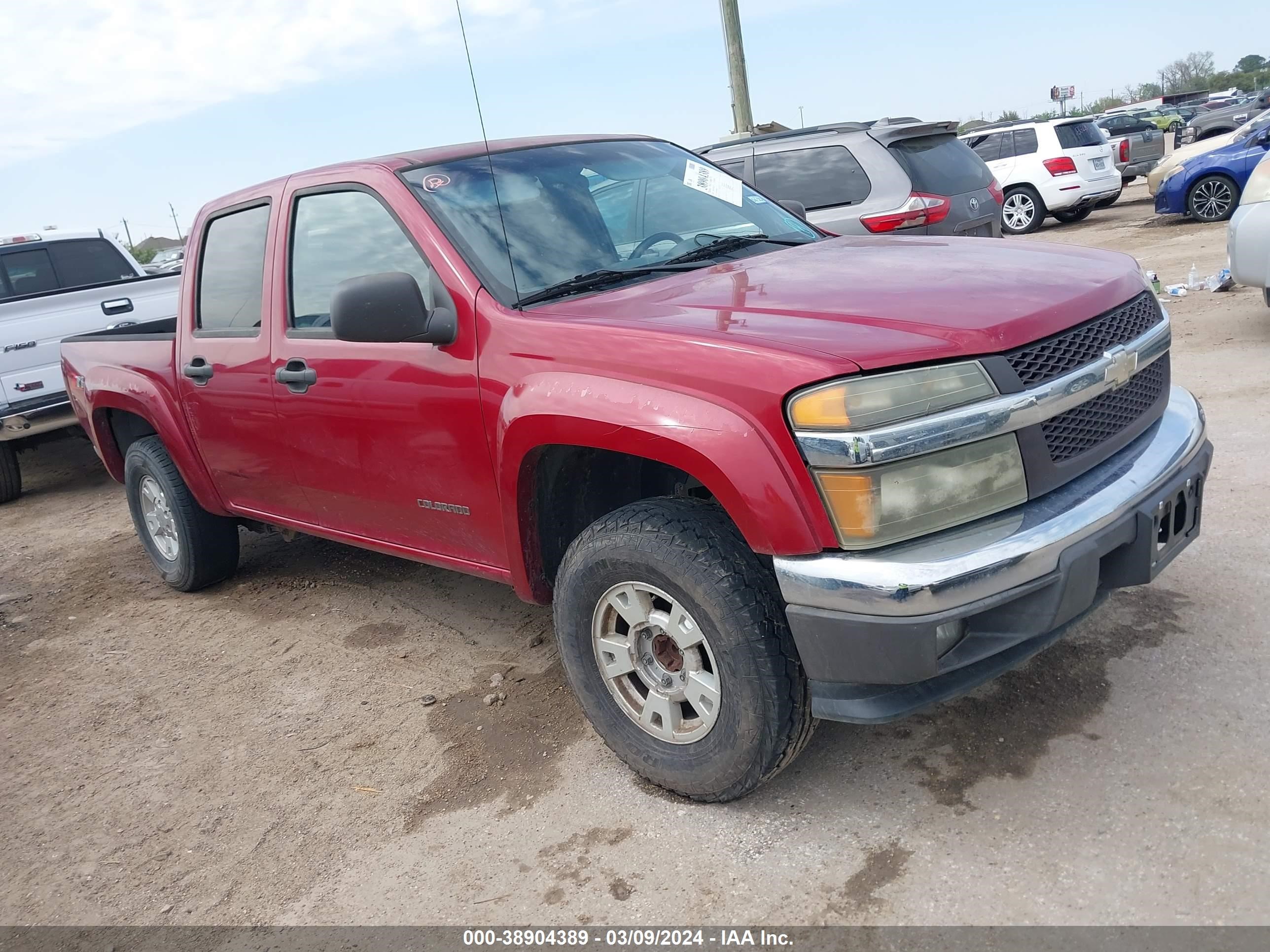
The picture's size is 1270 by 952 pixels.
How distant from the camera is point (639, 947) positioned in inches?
93.6

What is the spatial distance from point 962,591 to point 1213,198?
1363 cm

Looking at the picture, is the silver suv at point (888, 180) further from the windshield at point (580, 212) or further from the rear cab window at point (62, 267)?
the rear cab window at point (62, 267)

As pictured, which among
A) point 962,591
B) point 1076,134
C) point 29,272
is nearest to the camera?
point 962,591

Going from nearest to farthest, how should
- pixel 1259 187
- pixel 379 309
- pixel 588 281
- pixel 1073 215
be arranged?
1. pixel 379 309
2. pixel 588 281
3. pixel 1259 187
4. pixel 1073 215

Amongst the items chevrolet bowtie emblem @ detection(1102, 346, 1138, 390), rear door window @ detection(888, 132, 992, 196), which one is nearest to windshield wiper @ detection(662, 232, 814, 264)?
chevrolet bowtie emblem @ detection(1102, 346, 1138, 390)

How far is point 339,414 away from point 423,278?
0.62 m

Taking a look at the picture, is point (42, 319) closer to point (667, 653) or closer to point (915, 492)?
point (667, 653)

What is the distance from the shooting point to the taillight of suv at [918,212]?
7359mm

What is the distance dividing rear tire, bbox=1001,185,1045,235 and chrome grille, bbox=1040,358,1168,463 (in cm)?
1366

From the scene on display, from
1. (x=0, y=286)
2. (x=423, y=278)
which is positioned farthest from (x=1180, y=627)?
(x=0, y=286)

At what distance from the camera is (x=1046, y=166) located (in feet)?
50.1

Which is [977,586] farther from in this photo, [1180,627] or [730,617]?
[1180,627]

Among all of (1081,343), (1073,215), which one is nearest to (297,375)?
(1081,343)

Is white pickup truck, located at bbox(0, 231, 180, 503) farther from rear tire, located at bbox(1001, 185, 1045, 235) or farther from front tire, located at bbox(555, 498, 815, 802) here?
rear tire, located at bbox(1001, 185, 1045, 235)
